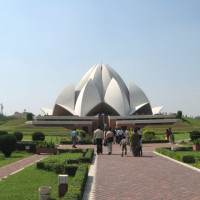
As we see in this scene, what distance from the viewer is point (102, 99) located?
39.4 meters

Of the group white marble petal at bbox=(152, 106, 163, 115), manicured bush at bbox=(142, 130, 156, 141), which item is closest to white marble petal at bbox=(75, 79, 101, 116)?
white marble petal at bbox=(152, 106, 163, 115)

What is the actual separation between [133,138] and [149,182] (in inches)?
179

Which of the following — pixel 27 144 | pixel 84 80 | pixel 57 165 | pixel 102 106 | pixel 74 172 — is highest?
pixel 84 80

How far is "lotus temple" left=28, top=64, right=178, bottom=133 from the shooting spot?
32.7 metres

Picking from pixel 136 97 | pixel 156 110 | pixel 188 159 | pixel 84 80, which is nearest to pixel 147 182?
pixel 188 159

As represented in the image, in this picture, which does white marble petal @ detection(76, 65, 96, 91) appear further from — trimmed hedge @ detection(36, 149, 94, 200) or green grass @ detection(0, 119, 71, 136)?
trimmed hedge @ detection(36, 149, 94, 200)

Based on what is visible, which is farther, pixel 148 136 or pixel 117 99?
pixel 117 99

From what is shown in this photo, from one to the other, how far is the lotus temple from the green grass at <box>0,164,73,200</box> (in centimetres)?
2493

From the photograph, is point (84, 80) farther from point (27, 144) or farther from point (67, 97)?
point (27, 144)

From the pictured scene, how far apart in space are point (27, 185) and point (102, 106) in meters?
33.7

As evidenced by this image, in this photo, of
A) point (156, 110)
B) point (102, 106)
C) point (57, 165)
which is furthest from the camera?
point (156, 110)

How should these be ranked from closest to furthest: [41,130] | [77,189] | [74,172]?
[77,189] < [74,172] < [41,130]

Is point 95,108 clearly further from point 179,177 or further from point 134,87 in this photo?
point 179,177

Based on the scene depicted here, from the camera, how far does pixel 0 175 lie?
23.1ft
